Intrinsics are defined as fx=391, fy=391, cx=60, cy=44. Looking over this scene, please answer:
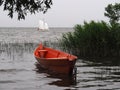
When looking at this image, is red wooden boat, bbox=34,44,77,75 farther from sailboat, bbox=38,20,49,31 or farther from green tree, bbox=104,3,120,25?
sailboat, bbox=38,20,49,31

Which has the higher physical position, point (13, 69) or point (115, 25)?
point (115, 25)

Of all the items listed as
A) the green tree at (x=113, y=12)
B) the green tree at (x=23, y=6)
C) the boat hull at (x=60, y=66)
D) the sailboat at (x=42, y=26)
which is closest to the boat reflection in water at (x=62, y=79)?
the boat hull at (x=60, y=66)

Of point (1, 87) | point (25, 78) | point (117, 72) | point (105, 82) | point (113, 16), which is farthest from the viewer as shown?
point (113, 16)

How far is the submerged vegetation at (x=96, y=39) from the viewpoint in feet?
98.7

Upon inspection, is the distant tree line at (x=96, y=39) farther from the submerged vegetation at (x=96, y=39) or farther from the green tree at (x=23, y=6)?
the green tree at (x=23, y=6)

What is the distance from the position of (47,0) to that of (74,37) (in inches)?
873

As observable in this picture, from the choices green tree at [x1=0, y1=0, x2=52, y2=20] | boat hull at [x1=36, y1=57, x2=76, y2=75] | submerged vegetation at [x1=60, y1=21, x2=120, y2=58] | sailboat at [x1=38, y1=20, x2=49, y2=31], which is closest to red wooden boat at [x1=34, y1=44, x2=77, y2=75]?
boat hull at [x1=36, y1=57, x2=76, y2=75]

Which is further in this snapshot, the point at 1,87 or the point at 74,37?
the point at 74,37

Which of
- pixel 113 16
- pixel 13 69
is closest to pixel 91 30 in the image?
pixel 113 16

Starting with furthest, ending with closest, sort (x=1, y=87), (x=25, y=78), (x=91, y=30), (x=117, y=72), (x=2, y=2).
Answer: (x=91, y=30) < (x=117, y=72) < (x=25, y=78) < (x=1, y=87) < (x=2, y=2)

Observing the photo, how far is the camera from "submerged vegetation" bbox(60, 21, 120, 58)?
30094 mm

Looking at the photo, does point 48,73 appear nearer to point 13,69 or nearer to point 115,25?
point 13,69

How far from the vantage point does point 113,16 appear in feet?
111

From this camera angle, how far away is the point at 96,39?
3039 centimetres
